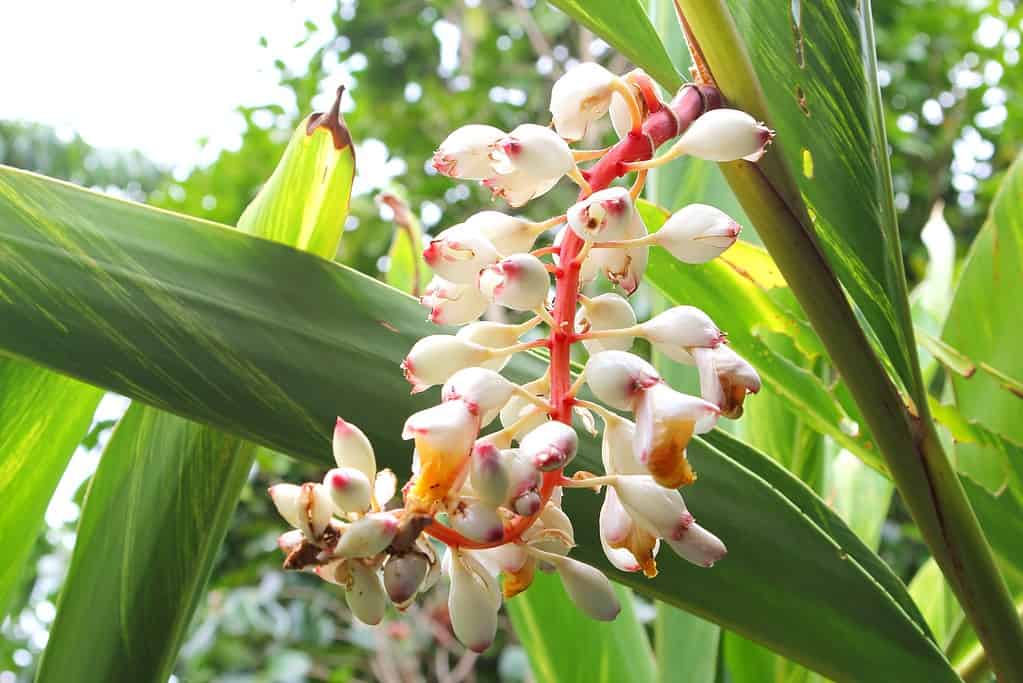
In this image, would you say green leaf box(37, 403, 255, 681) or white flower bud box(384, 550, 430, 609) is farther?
green leaf box(37, 403, 255, 681)

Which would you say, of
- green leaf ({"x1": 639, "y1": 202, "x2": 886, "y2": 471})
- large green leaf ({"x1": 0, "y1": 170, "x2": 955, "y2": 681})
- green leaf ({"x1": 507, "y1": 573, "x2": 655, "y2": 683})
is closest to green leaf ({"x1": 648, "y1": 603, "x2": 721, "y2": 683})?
green leaf ({"x1": 507, "y1": 573, "x2": 655, "y2": 683})

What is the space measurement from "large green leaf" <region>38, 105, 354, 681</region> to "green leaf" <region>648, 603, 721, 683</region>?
1.15 ft

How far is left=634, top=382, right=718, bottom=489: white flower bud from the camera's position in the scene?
265mm

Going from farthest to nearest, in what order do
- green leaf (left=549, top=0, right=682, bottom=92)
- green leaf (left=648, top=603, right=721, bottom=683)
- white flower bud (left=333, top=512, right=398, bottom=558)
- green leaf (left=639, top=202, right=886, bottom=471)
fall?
1. green leaf (left=648, top=603, right=721, bottom=683)
2. green leaf (left=639, top=202, right=886, bottom=471)
3. green leaf (left=549, top=0, right=682, bottom=92)
4. white flower bud (left=333, top=512, right=398, bottom=558)

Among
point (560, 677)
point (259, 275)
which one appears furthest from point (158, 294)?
point (560, 677)

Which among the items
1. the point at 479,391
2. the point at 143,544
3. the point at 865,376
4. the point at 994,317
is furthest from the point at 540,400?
the point at 994,317

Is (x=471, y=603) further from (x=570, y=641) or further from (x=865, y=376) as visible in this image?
(x=570, y=641)

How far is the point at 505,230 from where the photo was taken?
1.04 ft

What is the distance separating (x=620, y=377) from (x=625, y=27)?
156 millimetres

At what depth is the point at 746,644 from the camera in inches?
27.2

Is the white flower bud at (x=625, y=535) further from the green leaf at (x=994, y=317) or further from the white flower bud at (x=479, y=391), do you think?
the green leaf at (x=994, y=317)

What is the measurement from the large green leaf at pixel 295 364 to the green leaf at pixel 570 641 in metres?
0.34

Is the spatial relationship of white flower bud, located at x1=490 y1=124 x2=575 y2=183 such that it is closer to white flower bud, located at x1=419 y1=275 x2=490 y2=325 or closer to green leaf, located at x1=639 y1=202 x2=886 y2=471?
white flower bud, located at x1=419 y1=275 x2=490 y2=325

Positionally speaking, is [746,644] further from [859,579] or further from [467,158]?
[467,158]
